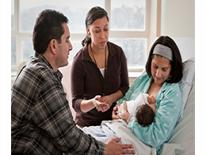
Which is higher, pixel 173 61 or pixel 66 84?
pixel 173 61

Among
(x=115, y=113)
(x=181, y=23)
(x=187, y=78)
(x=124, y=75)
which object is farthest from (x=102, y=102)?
(x=181, y=23)

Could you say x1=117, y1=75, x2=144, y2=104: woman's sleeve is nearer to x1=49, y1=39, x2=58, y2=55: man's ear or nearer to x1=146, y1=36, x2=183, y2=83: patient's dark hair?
x1=146, y1=36, x2=183, y2=83: patient's dark hair

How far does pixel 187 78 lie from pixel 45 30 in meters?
0.56

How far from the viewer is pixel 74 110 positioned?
146 cm

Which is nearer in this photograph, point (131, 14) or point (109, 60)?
point (109, 60)

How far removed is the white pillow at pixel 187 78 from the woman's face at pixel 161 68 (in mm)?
63

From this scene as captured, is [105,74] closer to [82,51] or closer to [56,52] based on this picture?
[82,51]

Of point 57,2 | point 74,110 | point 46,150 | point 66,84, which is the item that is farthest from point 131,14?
point 46,150

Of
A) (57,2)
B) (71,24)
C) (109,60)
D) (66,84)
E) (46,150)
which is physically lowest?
(46,150)

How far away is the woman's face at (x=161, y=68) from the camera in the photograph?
1.25 meters

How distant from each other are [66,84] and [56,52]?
0.62m

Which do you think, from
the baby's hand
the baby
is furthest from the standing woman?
the baby's hand

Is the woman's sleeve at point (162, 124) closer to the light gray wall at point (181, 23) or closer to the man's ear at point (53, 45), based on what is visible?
the light gray wall at point (181, 23)

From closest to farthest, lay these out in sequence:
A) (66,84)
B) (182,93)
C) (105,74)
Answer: (182,93) → (105,74) → (66,84)
